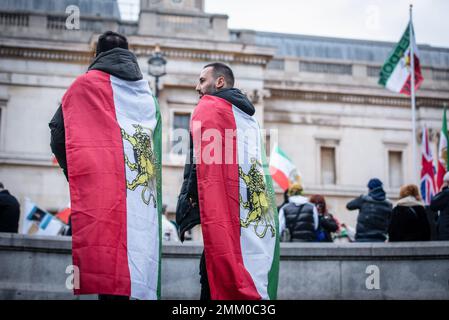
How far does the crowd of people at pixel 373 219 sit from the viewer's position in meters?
11.7

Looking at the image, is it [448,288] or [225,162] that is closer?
[225,162]

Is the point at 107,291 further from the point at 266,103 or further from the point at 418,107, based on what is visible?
the point at 418,107

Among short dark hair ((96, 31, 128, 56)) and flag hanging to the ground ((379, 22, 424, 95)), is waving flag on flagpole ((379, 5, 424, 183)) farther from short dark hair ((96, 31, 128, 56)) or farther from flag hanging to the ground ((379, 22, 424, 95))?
short dark hair ((96, 31, 128, 56))

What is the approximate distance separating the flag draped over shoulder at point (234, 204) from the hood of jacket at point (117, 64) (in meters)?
0.69

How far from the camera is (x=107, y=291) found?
21.6 ft

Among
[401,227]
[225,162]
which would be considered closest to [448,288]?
[401,227]

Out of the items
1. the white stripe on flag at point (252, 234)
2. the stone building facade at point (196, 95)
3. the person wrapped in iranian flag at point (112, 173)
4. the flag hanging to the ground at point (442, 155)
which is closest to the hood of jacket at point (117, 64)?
the person wrapped in iranian flag at point (112, 173)

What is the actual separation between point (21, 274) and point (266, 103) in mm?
26204

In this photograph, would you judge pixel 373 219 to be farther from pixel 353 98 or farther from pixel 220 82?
pixel 353 98

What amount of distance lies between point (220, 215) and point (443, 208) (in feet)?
18.0

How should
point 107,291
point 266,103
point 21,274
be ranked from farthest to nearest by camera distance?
point 266,103, point 21,274, point 107,291

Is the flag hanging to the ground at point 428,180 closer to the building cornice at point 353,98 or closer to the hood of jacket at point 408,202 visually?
the building cornice at point 353,98

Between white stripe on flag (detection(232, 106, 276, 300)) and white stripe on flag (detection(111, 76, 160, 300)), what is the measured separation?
77 cm

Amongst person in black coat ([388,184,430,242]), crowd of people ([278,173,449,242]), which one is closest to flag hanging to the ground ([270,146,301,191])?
crowd of people ([278,173,449,242])
